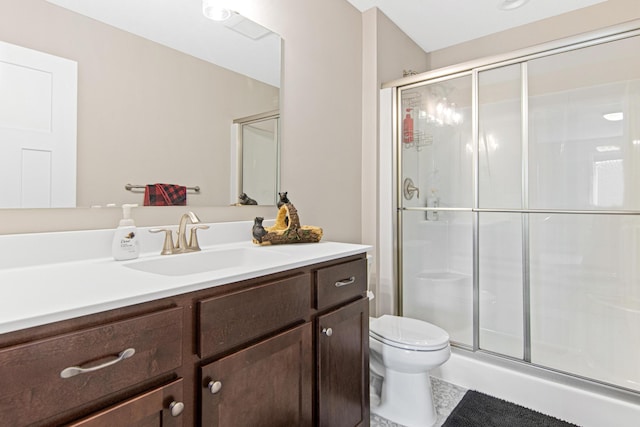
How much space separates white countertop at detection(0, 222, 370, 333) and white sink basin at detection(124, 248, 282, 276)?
0.17 feet

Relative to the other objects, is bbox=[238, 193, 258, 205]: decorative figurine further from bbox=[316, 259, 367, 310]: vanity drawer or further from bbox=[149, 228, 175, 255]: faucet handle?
bbox=[316, 259, 367, 310]: vanity drawer

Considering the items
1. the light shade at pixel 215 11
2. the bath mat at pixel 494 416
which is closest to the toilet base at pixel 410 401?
the bath mat at pixel 494 416

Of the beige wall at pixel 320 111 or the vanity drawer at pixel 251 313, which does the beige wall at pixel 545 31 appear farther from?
the vanity drawer at pixel 251 313

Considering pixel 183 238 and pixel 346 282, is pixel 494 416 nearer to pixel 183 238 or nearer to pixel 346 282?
pixel 346 282

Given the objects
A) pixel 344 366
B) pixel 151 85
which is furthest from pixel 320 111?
pixel 344 366

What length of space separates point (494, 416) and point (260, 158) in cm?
175

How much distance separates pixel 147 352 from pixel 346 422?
92 centimetres

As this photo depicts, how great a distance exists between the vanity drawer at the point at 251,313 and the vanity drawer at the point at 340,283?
0.06 meters

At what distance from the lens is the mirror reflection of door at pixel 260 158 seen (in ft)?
5.35

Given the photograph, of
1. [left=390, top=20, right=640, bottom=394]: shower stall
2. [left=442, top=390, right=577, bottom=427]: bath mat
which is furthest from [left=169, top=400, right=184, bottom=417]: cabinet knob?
[left=390, top=20, right=640, bottom=394]: shower stall

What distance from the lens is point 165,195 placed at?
4.44ft

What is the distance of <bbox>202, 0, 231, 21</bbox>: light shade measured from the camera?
149cm

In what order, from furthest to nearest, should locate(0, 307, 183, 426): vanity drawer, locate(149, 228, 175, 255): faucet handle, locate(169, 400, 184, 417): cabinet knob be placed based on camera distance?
locate(149, 228, 175, 255): faucet handle → locate(169, 400, 184, 417): cabinet knob → locate(0, 307, 183, 426): vanity drawer

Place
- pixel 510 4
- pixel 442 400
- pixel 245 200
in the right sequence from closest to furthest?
pixel 245 200 < pixel 442 400 < pixel 510 4
